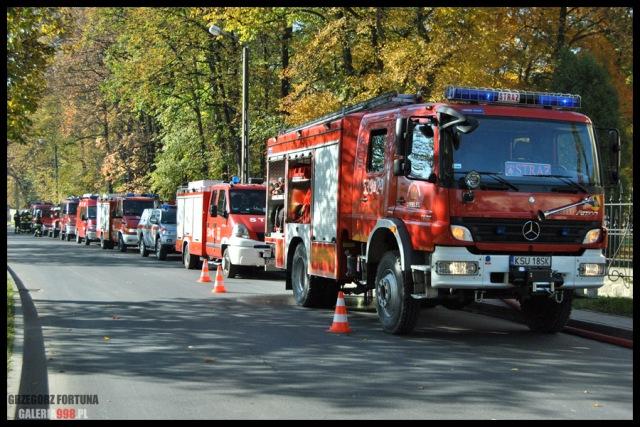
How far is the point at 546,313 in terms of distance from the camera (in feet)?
39.7

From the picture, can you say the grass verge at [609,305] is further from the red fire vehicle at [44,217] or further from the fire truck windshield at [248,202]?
the red fire vehicle at [44,217]

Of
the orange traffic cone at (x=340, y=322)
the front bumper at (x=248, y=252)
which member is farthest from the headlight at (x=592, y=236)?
the front bumper at (x=248, y=252)

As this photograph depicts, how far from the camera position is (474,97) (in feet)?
36.3

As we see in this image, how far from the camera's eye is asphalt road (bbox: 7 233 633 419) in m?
7.13

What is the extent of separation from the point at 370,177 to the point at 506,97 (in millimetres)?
2280

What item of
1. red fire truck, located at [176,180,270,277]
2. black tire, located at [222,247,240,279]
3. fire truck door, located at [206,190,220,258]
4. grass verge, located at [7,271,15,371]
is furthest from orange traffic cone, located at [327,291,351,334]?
fire truck door, located at [206,190,220,258]

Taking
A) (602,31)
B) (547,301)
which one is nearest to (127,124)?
(602,31)

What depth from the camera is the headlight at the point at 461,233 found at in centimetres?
1041

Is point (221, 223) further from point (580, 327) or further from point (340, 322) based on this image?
point (580, 327)

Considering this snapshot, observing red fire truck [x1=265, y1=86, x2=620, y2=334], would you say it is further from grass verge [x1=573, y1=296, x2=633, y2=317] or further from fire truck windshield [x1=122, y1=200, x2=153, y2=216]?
fire truck windshield [x1=122, y1=200, x2=153, y2=216]

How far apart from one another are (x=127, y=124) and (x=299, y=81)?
105 feet

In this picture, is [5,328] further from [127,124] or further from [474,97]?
[127,124]

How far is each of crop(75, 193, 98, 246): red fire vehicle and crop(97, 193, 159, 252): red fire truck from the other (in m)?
3.67

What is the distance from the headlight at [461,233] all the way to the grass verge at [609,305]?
4051 mm
